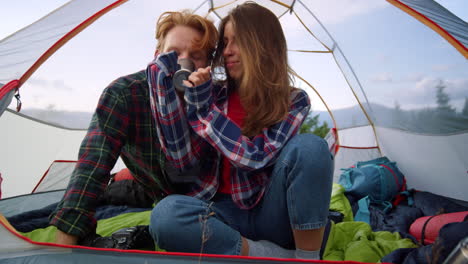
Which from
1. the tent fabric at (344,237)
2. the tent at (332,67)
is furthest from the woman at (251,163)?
the tent at (332,67)

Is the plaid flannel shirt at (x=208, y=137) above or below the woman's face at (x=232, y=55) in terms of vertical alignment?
below

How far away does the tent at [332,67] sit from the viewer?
4.15 feet

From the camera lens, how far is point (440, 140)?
1.60 m

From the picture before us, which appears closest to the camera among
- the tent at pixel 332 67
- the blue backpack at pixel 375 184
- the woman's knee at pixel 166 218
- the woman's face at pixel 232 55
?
the woman's knee at pixel 166 218

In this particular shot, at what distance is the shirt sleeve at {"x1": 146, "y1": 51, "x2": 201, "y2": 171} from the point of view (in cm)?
86

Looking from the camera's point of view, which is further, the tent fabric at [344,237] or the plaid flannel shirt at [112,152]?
the tent fabric at [344,237]

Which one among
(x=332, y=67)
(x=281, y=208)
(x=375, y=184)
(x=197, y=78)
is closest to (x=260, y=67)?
(x=197, y=78)

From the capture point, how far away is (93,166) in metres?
0.83

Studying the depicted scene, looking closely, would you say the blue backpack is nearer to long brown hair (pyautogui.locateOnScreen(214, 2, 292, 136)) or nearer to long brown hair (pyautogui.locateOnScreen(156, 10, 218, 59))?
long brown hair (pyautogui.locateOnScreen(214, 2, 292, 136))

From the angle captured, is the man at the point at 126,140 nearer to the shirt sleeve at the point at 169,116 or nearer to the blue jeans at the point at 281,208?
the shirt sleeve at the point at 169,116

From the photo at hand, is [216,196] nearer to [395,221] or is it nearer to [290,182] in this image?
[290,182]

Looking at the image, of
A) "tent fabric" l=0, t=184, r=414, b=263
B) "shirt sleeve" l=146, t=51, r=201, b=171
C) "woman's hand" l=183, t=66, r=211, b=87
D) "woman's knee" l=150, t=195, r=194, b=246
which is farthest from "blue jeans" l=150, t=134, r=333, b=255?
"tent fabric" l=0, t=184, r=414, b=263

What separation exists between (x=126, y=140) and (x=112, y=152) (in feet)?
0.28

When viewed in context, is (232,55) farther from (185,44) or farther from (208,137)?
(208,137)
